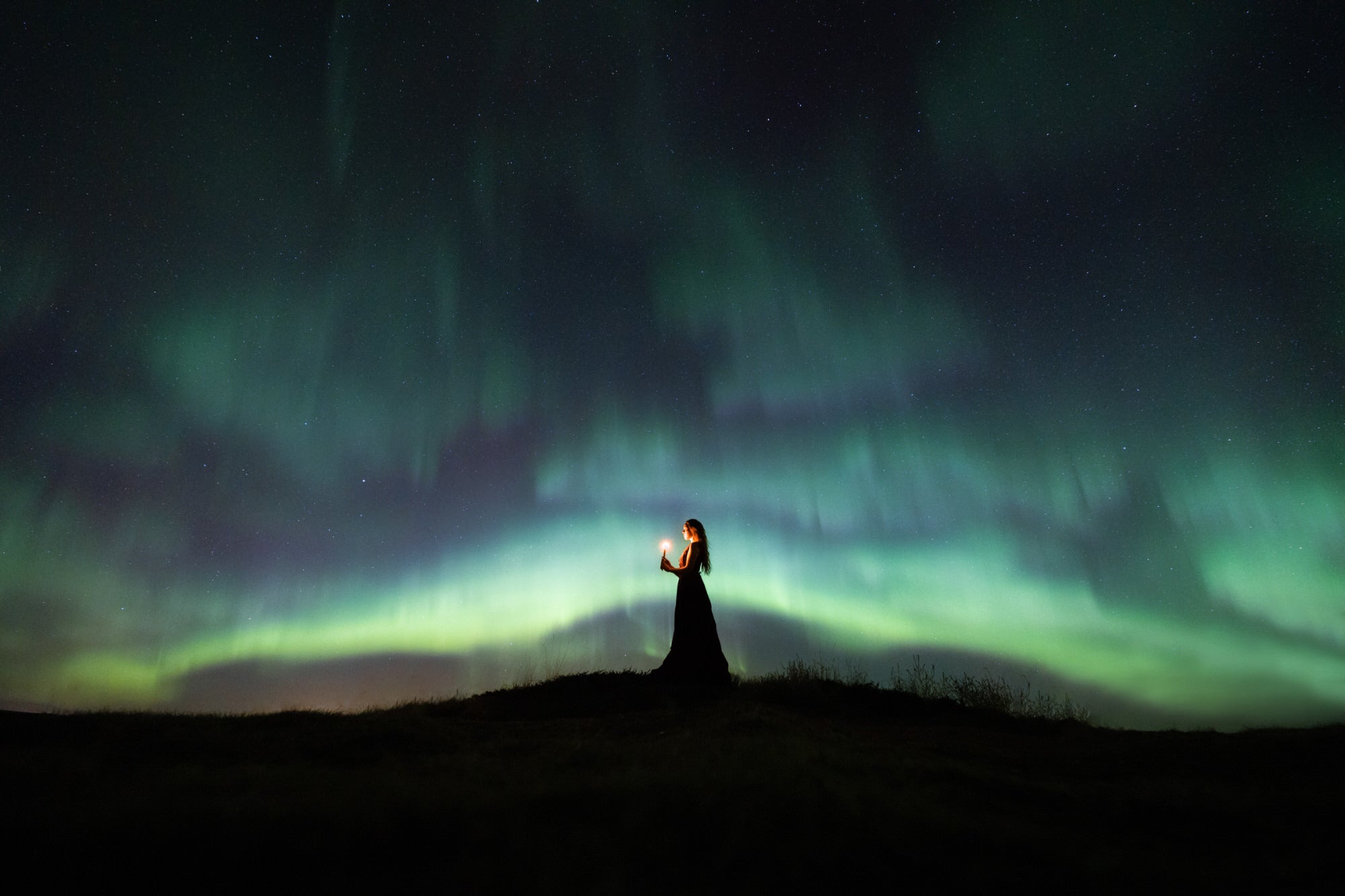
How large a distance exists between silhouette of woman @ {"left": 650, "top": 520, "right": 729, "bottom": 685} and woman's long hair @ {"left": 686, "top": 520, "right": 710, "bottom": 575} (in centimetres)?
2

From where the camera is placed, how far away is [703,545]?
648 inches

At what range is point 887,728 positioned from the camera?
12422 mm

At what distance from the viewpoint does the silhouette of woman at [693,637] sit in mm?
15203

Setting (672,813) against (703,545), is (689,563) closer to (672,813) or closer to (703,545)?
(703,545)

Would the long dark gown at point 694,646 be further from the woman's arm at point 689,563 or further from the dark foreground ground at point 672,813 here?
the dark foreground ground at point 672,813

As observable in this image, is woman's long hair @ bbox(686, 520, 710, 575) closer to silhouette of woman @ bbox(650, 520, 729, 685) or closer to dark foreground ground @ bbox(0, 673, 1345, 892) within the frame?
silhouette of woman @ bbox(650, 520, 729, 685)

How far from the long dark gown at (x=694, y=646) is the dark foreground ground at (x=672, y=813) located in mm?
6078

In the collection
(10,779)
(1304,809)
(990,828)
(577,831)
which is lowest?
(1304,809)

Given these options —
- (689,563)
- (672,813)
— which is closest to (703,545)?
(689,563)

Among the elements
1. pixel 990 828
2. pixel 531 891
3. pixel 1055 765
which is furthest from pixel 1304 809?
pixel 531 891

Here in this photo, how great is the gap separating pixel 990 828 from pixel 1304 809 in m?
3.47

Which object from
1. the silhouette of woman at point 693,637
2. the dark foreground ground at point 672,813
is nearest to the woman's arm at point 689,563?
the silhouette of woman at point 693,637

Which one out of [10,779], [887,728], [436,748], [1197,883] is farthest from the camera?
[887,728]

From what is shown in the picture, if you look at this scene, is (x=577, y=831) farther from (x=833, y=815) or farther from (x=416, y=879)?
(x=833, y=815)
